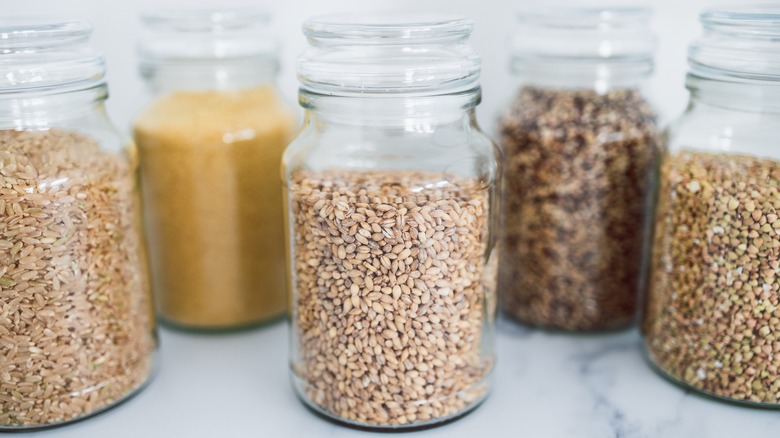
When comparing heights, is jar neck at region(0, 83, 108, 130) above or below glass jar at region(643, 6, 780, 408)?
above

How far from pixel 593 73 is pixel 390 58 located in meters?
0.37

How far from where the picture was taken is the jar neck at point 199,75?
105cm

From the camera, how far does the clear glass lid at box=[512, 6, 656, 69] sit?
1.00 metres

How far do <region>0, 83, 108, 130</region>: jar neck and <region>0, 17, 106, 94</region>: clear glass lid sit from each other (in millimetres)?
14

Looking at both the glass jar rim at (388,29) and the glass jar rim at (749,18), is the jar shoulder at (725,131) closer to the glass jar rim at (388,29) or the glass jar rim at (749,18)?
the glass jar rim at (749,18)

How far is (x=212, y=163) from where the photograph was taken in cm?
100

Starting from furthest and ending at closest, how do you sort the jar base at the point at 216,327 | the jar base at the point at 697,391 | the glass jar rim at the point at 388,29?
the jar base at the point at 216,327
the jar base at the point at 697,391
the glass jar rim at the point at 388,29

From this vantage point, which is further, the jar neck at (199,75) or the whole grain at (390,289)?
the jar neck at (199,75)

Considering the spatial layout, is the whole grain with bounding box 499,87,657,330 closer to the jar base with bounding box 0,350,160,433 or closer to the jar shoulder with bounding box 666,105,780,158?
the jar shoulder with bounding box 666,105,780,158

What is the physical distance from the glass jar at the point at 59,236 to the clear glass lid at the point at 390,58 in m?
0.27

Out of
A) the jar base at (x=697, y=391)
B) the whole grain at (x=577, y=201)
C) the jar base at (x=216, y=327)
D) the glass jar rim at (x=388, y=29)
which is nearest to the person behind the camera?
the glass jar rim at (x=388, y=29)

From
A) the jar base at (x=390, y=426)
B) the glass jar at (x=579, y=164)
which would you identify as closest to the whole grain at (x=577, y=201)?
the glass jar at (x=579, y=164)

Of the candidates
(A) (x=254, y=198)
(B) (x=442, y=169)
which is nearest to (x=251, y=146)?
(A) (x=254, y=198)

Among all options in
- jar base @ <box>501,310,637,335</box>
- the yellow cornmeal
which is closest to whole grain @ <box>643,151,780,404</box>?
jar base @ <box>501,310,637,335</box>
